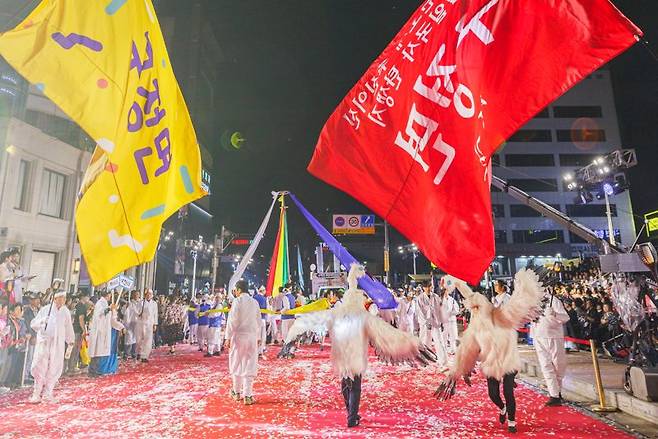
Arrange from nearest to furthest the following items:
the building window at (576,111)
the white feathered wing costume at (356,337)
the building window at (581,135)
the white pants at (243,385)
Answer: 1. the white feathered wing costume at (356,337)
2. the white pants at (243,385)
3. the building window at (581,135)
4. the building window at (576,111)

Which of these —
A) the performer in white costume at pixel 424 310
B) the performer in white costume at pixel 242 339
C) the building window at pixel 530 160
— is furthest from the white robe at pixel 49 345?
the building window at pixel 530 160

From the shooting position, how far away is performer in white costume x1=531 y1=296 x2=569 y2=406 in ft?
21.4

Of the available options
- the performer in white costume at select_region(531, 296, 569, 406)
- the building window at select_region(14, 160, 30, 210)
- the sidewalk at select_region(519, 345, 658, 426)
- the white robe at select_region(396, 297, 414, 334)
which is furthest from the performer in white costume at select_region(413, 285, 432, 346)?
the building window at select_region(14, 160, 30, 210)

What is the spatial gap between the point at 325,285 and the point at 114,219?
821 inches

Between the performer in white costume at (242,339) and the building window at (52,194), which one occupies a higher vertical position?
the building window at (52,194)

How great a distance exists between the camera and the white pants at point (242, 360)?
7191mm

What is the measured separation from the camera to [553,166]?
2019 inches

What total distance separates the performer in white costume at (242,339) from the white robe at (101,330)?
13.7 ft

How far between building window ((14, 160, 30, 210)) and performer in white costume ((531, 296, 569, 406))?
20.7 metres

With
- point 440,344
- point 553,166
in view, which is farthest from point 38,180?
point 553,166

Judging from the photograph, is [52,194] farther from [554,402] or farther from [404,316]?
[554,402]

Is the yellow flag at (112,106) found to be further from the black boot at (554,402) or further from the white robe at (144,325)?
the white robe at (144,325)

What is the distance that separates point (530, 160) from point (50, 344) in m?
55.3

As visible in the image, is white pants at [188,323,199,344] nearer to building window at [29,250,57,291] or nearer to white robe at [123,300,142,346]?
white robe at [123,300,142,346]
